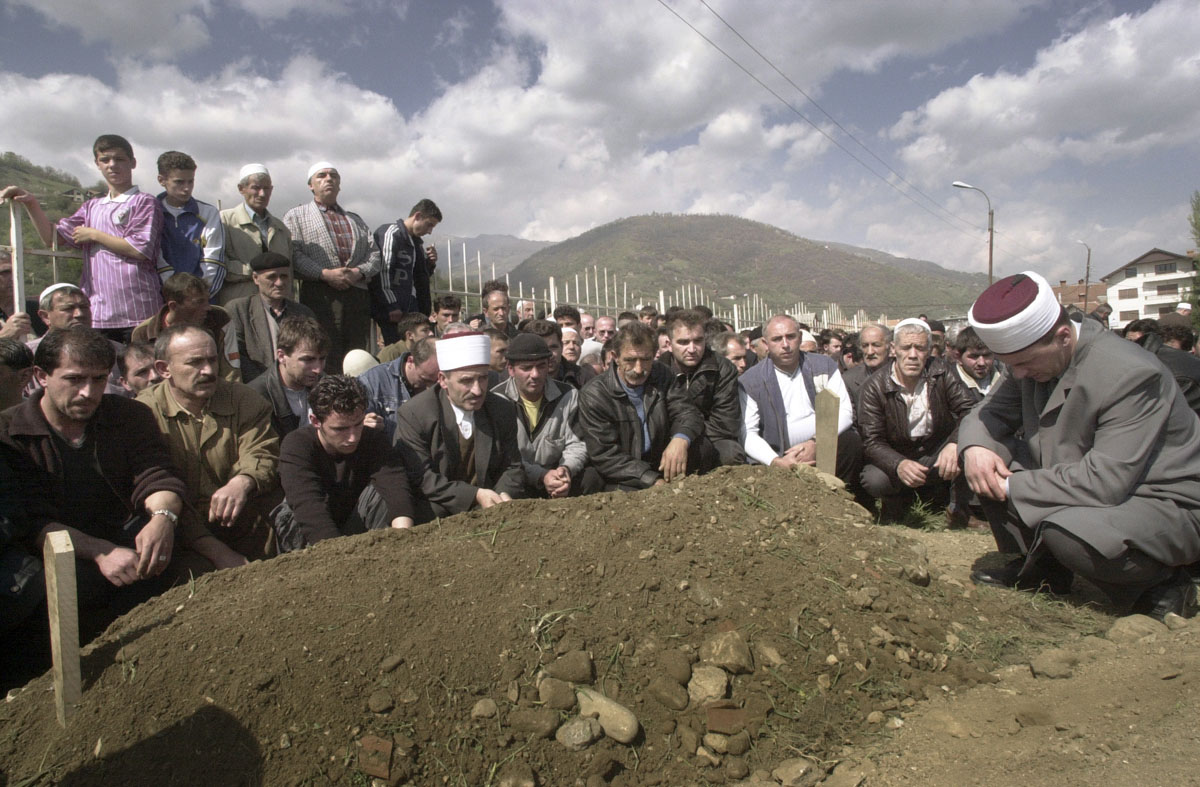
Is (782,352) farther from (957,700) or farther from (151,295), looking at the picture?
(151,295)

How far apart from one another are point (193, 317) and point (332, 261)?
1926mm

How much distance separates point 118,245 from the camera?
5535mm

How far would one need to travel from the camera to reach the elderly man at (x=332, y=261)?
682cm

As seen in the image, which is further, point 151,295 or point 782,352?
point 782,352

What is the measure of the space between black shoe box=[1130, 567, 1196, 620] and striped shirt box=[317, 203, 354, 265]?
670cm

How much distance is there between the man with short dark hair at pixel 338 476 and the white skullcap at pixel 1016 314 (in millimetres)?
3331

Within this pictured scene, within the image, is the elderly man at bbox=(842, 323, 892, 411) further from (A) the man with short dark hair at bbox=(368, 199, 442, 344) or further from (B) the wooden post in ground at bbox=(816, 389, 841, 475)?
(A) the man with short dark hair at bbox=(368, 199, 442, 344)

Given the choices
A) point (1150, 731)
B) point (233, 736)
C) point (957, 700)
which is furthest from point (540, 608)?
point (1150, 731)

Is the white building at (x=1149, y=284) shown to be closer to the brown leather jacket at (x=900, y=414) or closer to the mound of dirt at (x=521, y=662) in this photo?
the brown leather jacket at (x=900, y=414)

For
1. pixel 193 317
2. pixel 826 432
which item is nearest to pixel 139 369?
pixel 193 317

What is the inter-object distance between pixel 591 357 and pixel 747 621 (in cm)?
553

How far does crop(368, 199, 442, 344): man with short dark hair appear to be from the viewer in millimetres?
7348

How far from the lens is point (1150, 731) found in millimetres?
2422

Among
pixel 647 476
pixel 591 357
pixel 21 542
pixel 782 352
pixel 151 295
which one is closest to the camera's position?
pixel 21 542
